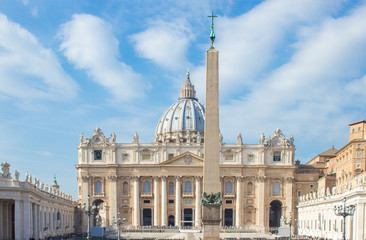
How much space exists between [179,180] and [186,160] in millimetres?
3464

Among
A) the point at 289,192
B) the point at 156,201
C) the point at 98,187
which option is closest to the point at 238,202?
the point at 289,192

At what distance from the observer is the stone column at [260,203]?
3147 inches

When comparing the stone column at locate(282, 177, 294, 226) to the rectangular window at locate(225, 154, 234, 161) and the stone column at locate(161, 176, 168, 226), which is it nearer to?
the rectangular window at locate(225, 154, 234, 161)

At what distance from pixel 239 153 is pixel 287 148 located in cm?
813

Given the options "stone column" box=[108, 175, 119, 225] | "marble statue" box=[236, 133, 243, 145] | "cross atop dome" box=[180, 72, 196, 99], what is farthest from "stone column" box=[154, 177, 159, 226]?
"cross atop dome" box=[180, 72, 196, 99]

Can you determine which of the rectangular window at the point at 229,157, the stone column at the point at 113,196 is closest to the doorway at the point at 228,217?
the rectangular window at the point at 229,157

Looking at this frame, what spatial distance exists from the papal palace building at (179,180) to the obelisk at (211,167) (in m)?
50.6

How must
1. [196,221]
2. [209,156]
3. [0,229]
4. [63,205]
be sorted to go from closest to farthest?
[209,156], [0,229], [63,205], [196,221]

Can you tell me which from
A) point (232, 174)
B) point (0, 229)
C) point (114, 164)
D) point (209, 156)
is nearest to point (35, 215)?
point (0, 229)

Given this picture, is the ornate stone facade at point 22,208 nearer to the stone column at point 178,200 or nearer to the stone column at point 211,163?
the stone column at point 211,163

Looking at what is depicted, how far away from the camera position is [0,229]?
149 feet

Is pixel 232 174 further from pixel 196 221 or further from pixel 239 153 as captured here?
pixel 196 221

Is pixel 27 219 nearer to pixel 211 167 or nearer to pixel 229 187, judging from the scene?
pixel 211 167

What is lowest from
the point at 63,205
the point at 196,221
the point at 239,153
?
the point at 196,221
